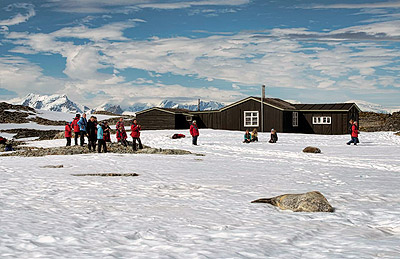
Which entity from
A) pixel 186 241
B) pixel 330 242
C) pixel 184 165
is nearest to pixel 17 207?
pixel 186 241

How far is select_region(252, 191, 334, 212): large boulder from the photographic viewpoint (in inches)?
318

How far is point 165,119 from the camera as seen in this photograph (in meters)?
48.6

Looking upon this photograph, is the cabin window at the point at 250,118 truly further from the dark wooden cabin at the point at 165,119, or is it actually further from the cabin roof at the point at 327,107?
the dark wooden cabin at the point at 165,119

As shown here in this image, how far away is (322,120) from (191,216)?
38.2m

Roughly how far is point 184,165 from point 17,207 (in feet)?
28.8

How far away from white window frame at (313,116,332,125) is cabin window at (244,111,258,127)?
610cm

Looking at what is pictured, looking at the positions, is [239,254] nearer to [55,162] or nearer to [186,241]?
[186,241]

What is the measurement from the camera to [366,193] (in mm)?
10125

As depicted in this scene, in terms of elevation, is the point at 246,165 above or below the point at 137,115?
below

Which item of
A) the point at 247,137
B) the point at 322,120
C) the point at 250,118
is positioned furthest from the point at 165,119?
the point at 247,137

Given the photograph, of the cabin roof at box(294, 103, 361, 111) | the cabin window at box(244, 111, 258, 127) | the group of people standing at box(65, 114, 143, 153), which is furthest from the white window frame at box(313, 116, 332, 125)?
the group of people standing at box(65, 114, 143, 153)

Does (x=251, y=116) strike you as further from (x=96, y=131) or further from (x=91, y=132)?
(x=91, y=132)

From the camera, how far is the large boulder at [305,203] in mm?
8086

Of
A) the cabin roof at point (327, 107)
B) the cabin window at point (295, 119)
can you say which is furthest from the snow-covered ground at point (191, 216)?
the cabin window at point (295, 119)
